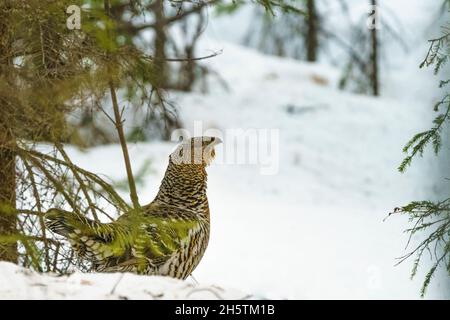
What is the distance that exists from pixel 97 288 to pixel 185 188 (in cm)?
148

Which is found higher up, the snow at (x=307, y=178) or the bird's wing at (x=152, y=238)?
the snow at (x=307, y=178)

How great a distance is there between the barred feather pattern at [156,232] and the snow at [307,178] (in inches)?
74.5

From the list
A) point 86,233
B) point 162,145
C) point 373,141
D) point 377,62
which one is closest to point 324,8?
point 377,62

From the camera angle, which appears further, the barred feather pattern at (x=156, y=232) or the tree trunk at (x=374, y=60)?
the tree trunk at (x=374, y=60)

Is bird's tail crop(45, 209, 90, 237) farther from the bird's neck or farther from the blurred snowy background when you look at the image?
the blurred snowy background

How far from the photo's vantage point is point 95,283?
4.25 meters

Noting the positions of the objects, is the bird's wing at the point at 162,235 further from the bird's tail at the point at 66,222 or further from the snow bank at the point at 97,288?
the snow bank at the point at 97,288

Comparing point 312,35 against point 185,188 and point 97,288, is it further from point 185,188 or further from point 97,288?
point 97,288

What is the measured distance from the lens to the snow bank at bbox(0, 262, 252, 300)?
4.16 m

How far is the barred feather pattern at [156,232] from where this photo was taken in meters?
4.73

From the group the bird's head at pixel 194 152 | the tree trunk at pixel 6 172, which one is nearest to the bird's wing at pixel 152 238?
the bird's head at pixel 194 152
